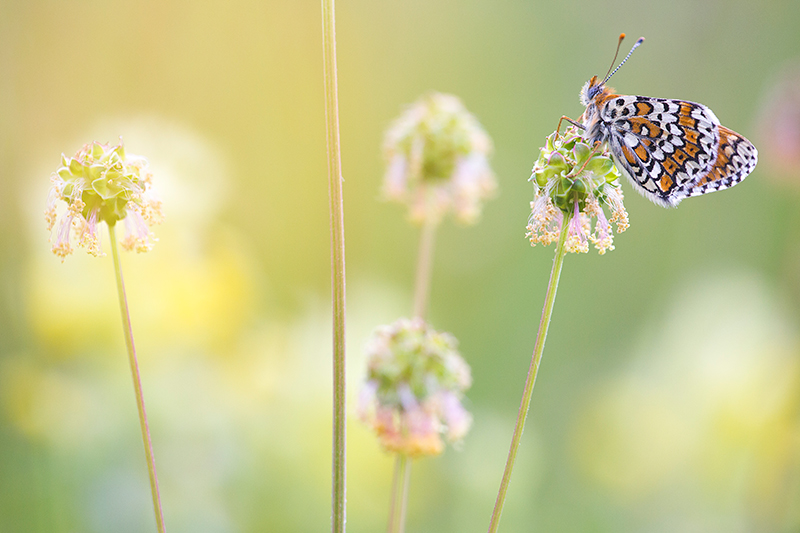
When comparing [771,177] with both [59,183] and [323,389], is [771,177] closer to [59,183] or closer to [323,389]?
→ [323,389]

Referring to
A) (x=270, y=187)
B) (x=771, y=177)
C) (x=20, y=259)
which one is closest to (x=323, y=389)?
(x=20, y=259)

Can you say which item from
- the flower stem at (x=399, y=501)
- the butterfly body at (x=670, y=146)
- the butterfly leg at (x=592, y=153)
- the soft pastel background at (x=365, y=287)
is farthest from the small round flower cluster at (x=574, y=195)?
the soft pastel background at (x=365, y=287)

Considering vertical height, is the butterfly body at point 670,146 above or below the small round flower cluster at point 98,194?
above

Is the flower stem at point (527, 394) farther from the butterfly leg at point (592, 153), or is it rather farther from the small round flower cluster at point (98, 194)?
the small round flower cluster at point (98, 194)

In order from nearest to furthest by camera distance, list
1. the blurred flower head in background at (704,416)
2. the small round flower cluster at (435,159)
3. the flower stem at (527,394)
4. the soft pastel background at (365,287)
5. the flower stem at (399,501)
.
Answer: the flower stem at (527,394), the flower stem at (399,501), the small round flower cluster at (435,159), the soft pastel background at (365,287), the blurred flower head in background at (704,416)

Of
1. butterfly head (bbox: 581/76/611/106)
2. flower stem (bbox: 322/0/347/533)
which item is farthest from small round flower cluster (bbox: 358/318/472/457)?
butterfly head (bbox: 581/76/611/106)

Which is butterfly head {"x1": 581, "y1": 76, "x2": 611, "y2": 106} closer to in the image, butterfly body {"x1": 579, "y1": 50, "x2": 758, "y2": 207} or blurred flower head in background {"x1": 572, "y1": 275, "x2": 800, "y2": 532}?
butterfly body {"x1": 579, "y1": 50, "x2": 758, "y2": 207}

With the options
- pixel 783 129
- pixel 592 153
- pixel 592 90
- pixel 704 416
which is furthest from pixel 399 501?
pixel 783 129

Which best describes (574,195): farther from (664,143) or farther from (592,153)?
(664,143)
